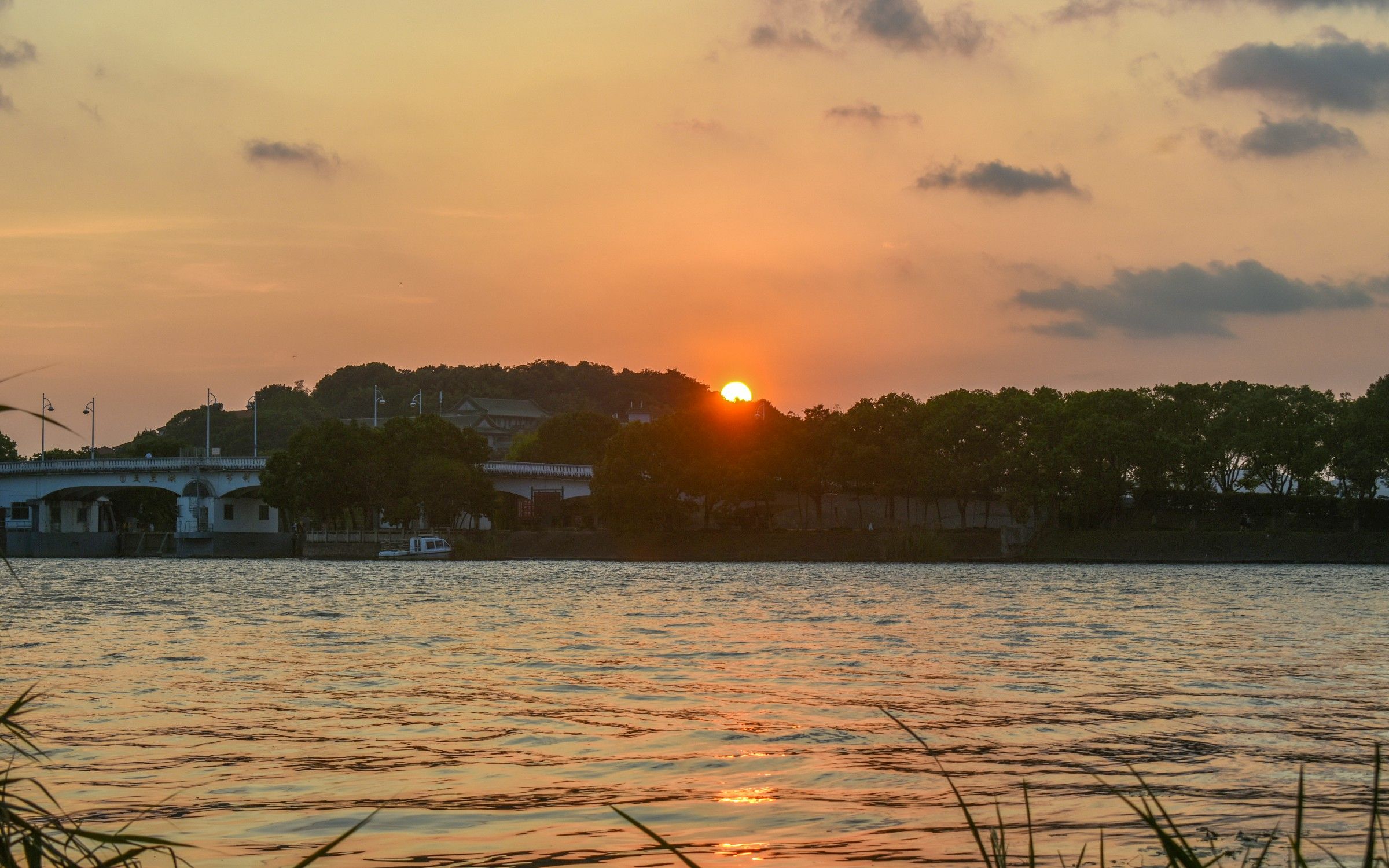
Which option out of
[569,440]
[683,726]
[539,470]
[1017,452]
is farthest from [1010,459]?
[683,726]

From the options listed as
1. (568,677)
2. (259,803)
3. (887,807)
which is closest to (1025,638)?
(568,677)

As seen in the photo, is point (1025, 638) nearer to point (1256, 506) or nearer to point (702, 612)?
point (702, 612)

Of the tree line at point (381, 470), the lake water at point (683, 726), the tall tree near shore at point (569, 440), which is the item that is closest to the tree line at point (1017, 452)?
the tree line at point (381, 470)

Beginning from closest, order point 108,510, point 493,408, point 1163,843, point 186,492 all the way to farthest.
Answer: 1. point 1163,843
2. point 186,492
3. point 108,510
4. point 493,408

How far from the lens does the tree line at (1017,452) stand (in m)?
86.1

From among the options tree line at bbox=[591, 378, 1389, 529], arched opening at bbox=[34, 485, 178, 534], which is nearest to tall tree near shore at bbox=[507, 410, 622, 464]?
arched opening at bbox=[34, 485, 178, 534]

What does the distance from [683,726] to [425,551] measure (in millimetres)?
83619

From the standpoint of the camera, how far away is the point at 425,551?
96.2 metres

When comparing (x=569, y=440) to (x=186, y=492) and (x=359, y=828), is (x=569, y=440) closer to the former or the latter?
(x=186, y=492)

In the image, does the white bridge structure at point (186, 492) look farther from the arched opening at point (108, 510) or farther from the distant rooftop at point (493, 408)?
the distant rooftop at point (493, 408)

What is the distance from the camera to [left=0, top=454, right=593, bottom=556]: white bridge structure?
111m

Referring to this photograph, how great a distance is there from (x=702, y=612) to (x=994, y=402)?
58030 millimetres

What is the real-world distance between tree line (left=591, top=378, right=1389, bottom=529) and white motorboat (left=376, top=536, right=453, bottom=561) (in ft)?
40.1

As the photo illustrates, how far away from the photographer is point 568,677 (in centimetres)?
1978
